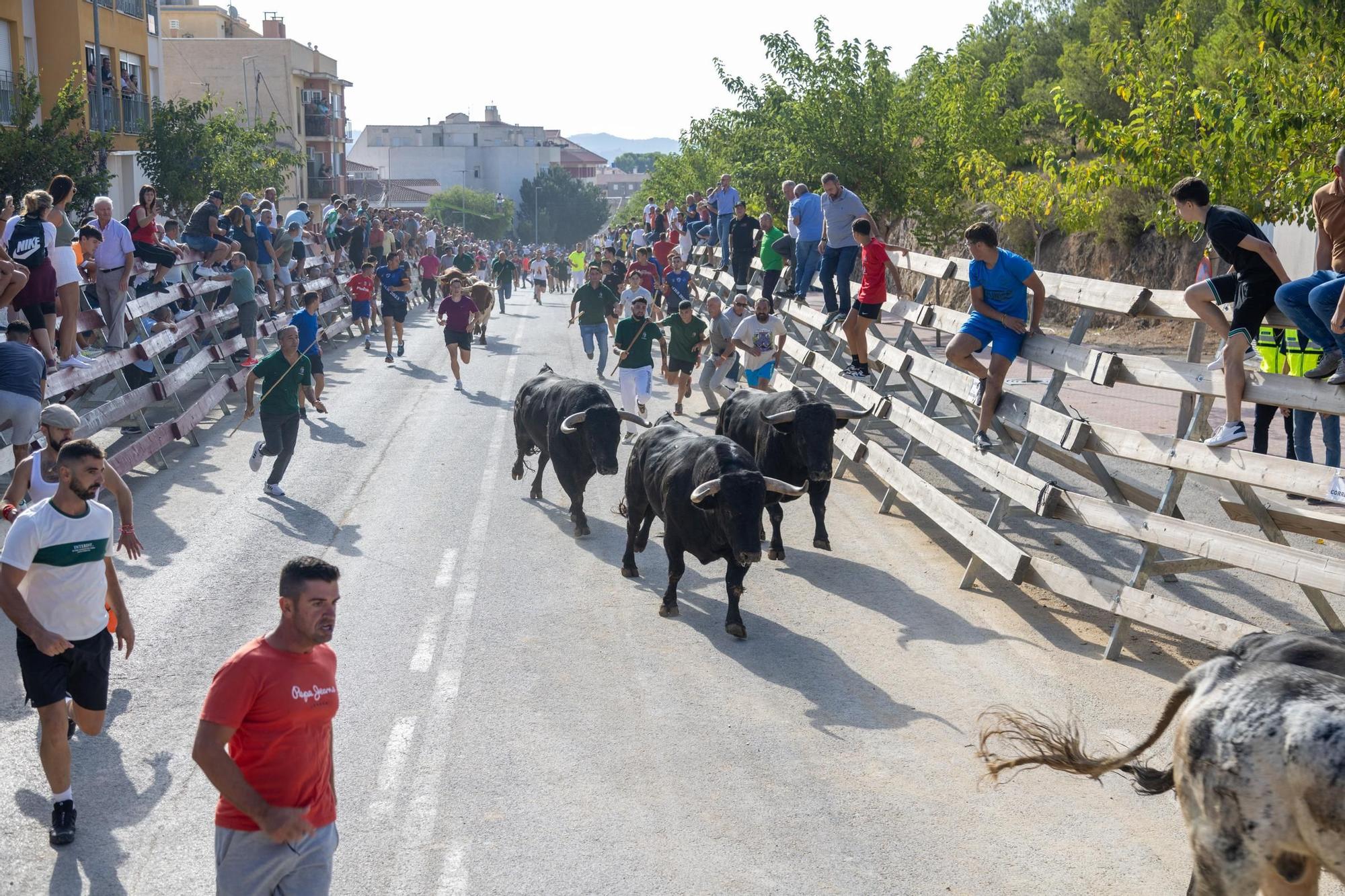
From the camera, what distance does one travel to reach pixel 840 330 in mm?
17438

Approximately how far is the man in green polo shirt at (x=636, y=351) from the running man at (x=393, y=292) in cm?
907

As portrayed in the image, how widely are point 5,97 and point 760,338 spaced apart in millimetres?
25059

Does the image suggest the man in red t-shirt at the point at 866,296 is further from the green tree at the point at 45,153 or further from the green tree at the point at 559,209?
the green tree at the point at 559,209

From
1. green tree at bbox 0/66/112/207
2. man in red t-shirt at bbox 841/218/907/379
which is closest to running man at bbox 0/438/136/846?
man in red t-shirt at bbox 841/218/907/379

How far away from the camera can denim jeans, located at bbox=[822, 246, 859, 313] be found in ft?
57.6

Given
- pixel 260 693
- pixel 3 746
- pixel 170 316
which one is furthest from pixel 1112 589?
pixel 170 316

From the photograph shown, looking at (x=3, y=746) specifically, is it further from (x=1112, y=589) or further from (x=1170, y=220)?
(x=1170, y=220)

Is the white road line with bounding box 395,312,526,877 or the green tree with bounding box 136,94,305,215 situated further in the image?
the green tree with bounding box 136,94,305,215

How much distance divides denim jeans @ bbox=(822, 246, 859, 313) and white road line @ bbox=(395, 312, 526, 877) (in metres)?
6.06

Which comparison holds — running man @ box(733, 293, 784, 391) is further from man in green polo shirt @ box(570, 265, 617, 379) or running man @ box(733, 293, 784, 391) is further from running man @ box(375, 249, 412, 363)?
running man @ box(375, 249, 412, 363)

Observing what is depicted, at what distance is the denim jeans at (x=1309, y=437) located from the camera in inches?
372

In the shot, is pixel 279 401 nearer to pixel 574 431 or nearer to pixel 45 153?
pixel 574 431

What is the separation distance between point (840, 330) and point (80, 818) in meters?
12.3

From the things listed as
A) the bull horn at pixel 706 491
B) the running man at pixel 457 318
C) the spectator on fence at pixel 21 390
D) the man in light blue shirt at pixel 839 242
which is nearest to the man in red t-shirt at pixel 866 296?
the man in light blue shirt at pixel 839 242
